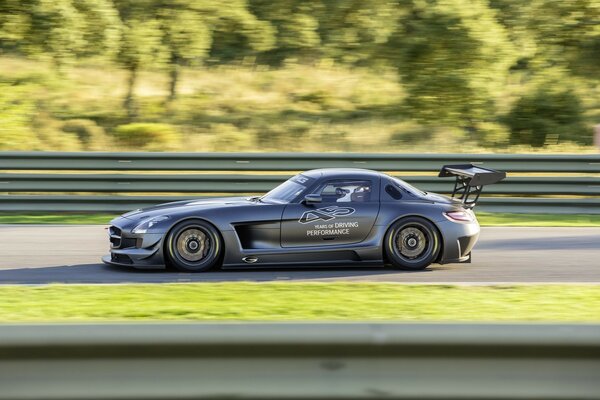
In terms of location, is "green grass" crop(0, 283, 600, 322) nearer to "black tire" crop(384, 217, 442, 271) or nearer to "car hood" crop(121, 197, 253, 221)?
"black tire" crop(384, 217, 442, 271)

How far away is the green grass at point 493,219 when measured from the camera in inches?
578

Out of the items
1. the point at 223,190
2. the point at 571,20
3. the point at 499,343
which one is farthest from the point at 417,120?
the point at 499,343

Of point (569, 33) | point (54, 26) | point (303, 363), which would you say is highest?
point (569, 33)

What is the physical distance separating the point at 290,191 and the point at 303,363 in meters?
7.17

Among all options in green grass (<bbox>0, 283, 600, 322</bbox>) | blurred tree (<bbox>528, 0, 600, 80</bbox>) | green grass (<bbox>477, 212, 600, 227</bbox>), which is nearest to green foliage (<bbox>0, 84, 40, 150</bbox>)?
green grass (<bbox>477, 212, 600, 227</bbox>)

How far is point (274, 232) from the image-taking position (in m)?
10.1

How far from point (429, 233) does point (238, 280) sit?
227 cm

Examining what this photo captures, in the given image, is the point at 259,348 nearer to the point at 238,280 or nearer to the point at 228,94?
the point at 238,280

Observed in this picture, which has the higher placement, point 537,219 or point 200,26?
point 200,26

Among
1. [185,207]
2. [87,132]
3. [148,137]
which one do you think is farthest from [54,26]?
[185,207]

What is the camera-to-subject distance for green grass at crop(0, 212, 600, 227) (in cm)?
1467

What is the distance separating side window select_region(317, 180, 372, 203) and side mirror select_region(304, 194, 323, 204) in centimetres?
8

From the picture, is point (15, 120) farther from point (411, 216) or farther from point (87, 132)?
point (411, 216)

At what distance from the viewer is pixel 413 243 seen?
34.0ft
